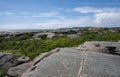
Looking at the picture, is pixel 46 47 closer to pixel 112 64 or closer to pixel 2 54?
pixel 2 54

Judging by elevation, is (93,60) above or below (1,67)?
above

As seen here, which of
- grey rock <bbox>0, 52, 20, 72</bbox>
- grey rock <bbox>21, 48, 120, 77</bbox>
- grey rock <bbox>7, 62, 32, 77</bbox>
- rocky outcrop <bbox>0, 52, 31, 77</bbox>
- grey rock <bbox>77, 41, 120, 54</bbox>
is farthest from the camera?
grey rock <bbox>0, 52, 20, 72</bbox>

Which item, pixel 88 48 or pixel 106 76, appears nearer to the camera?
pixel 106 76

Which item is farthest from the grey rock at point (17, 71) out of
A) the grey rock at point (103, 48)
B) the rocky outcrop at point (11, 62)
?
the grey rock at point (103, 48)

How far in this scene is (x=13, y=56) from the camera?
72.1ft

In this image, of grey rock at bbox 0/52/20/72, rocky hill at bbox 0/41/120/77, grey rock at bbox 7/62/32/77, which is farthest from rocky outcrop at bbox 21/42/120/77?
grey rock at bbox 0/52/20/72

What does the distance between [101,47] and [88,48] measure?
1.07 metres

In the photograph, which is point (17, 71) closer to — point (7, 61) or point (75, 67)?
point (7, 61)

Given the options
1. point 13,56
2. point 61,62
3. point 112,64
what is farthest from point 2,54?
point 112,64

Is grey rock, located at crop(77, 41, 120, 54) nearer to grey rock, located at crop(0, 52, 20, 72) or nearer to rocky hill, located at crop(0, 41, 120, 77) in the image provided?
rocky hill, located at crop(0, 41, 120, 77)

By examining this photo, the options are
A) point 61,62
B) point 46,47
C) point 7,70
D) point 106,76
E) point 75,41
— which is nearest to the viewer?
point 106,76

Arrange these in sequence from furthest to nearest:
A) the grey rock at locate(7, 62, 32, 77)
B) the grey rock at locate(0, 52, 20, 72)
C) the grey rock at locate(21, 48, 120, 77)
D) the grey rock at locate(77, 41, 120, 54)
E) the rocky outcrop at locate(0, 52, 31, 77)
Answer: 1. the grey rock at locate(0, 52, 20, 72)
2. the rocky outcrop at locate(0, 52, 31, 77)
3. the grey rock at locate(77, 41, 120, 54)
4. the grey rock at locate(7, 62, 32, 77)
5. the grey rock at locate(21, 48, 120, 77)

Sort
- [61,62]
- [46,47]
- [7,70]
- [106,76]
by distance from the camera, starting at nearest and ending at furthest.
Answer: [106,76]
[61,62]
[7,70]
[46,47]

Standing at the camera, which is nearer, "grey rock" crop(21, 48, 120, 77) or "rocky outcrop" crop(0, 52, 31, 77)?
"grey rock" crop(21, 48, 120, 77)
